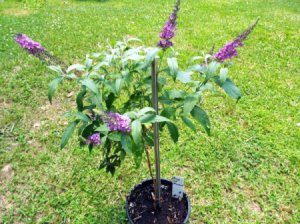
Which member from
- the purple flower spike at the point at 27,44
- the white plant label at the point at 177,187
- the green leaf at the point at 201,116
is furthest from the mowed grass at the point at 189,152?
the green leaf at the point at 201,116

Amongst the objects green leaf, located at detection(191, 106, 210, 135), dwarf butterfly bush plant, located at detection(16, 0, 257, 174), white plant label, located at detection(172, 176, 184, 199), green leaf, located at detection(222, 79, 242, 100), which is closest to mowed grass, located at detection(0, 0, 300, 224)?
white plant label, located at detection(172, 176, 184, 199)

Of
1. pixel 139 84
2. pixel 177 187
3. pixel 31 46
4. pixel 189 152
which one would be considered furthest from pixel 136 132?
pixel 189 152

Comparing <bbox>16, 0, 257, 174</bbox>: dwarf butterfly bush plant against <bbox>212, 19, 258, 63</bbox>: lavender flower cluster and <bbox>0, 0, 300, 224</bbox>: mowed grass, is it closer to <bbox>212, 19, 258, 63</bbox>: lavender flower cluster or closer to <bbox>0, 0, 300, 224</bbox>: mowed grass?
<bbox>212, 19, 258, 63</bbox>: lavender flower cluster

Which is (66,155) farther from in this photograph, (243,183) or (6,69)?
(6,69)

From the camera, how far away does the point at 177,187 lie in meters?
1.99

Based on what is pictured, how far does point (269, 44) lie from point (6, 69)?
3645 mm

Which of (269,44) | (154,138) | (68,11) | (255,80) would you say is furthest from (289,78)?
(68,11)

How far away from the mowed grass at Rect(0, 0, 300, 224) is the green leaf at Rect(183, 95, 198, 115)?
938 mm

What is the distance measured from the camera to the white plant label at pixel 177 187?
1.95 m

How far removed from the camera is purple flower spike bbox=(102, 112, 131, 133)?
1252 millimetres

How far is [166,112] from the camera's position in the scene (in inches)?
60.4

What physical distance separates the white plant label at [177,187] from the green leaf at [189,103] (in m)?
0.69

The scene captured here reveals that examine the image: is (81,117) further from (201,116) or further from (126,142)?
(201,116)

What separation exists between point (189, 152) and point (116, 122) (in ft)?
5.08
